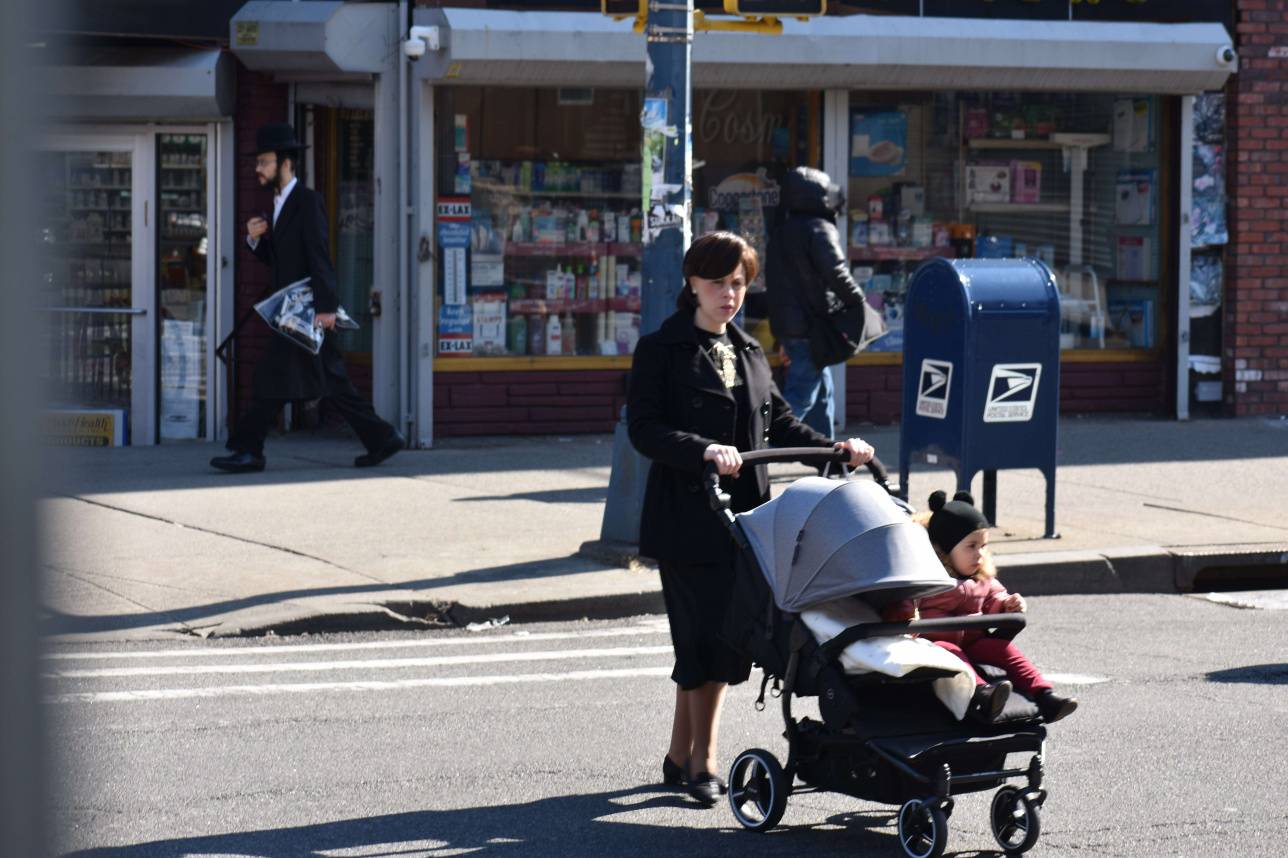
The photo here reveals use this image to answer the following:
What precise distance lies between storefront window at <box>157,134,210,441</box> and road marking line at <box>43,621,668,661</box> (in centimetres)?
633

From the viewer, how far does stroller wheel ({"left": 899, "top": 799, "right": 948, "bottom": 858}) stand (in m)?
4.63

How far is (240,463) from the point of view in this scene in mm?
11555

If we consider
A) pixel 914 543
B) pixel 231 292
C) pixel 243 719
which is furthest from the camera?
pixel 231 292

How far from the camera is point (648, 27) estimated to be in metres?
8.90

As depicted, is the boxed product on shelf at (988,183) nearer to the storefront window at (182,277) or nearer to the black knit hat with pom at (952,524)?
the storefront window at (182,277)

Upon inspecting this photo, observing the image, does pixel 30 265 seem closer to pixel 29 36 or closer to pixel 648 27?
pixel 29 36

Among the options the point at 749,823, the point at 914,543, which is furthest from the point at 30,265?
the point at 749,823

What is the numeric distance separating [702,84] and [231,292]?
377 centimetres

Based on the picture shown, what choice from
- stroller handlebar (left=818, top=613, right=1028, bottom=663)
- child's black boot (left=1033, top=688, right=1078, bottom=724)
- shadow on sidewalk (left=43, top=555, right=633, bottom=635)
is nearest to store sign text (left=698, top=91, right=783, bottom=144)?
shadow on sidewalk (left=43, top=555, right=633, bottom=635)

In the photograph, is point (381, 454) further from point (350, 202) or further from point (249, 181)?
point (350, 202)

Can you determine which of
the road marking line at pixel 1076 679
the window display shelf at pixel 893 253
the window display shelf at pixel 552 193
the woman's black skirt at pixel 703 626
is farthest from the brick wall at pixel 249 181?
the woman's black skirt at pixel 703 626

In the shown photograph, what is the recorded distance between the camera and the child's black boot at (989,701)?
462 centimetres

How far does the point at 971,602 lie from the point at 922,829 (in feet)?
2.12

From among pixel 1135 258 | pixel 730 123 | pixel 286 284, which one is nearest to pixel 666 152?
pixel 286 284
